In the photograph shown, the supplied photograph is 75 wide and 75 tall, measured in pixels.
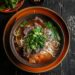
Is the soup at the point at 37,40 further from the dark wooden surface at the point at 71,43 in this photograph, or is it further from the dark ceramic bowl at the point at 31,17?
the dark wooden surface at the point at 71,43

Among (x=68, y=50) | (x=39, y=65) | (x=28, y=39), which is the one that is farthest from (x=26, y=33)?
(x=68, y=50)

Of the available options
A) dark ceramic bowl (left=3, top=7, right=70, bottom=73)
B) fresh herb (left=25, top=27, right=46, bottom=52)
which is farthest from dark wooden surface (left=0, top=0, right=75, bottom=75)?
fresh herb (left=25, top=27, right=46, bottom=52)

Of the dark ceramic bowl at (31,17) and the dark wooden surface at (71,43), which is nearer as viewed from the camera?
the dark ceramic bowl at (31,17)

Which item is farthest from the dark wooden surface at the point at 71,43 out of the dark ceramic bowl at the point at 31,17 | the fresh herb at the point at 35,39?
the fresh herb at the point at 35,39

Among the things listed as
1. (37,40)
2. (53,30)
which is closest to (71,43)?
(53,30)

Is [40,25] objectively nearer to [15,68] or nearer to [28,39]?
[28,39]

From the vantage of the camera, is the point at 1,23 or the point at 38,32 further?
the point at 1,23
